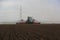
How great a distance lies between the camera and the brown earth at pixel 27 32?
639 millimetres

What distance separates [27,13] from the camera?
1.15m

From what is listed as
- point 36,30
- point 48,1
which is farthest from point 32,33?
point 48,1

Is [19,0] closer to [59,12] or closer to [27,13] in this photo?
[27,13]

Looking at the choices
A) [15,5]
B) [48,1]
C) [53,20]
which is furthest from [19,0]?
[53,20]

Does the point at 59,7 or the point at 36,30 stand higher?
the point at 59,7

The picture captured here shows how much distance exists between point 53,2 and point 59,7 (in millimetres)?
85

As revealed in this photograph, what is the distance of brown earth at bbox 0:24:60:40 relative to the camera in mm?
639

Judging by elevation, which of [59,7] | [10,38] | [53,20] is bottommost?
[10,38]

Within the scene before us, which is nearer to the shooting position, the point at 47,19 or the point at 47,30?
the point at 47,30

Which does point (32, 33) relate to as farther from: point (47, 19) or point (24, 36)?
point (47, 19)

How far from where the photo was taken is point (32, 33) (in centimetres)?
65

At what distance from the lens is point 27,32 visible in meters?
0.65

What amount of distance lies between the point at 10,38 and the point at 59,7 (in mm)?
732

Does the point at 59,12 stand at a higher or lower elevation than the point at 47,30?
higher
